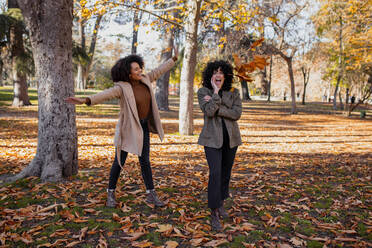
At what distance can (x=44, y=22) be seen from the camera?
4660 millimetres

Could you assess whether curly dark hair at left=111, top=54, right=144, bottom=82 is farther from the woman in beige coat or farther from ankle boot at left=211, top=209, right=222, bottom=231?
ankle boot at left=211, top=209, right=222, bottom=231

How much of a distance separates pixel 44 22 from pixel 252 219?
4286mm

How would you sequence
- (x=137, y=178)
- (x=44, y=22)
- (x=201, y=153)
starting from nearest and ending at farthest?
(x=44, y=22), (x=137, y=178), (x=201, y=153)

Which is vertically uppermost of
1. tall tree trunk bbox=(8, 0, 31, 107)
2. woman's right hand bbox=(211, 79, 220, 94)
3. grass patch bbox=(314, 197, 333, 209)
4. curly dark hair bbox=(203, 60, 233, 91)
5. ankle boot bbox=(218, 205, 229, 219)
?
tall tree trunk bbox=(8, 0, 31, 107)

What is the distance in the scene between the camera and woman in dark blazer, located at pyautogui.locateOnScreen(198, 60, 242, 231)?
3500mm

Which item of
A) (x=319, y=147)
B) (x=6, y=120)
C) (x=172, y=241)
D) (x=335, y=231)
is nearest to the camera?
(x=172, y=241)

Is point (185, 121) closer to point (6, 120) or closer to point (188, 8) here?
A: point (188, 8)

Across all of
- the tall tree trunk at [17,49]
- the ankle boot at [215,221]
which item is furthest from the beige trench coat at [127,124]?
the tall tree trunk at [17,49]

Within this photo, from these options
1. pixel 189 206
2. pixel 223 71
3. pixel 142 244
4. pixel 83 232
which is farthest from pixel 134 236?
pixel 223 71

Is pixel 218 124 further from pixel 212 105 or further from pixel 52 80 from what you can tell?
pixel 52 80

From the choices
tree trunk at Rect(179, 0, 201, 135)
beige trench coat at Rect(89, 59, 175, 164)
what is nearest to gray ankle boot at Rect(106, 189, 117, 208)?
beige trench coat at Rect(89, 59, 175, 164)

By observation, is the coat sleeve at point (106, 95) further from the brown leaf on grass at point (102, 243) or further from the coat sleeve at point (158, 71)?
the brown leaf on grass at point (102, 243)

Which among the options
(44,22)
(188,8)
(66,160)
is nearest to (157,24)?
(188,8)

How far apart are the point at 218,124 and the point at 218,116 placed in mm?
99
